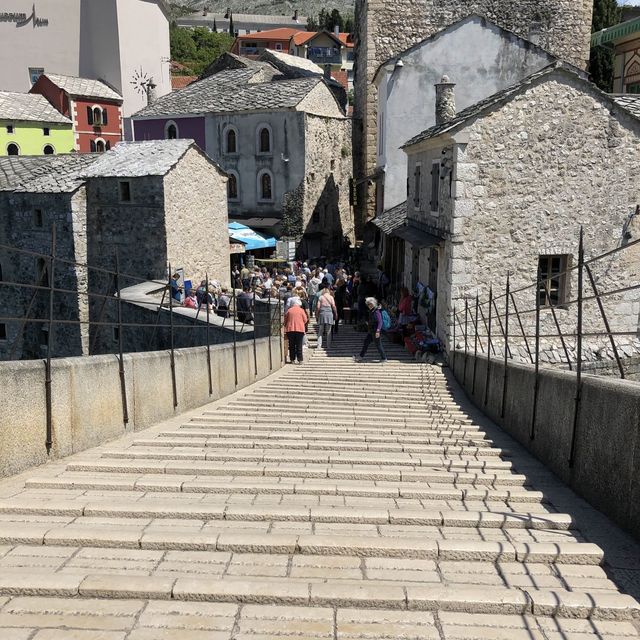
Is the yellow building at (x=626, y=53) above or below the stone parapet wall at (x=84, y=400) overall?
above

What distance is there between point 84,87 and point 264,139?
18.2m

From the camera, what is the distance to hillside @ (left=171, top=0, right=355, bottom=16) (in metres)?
127

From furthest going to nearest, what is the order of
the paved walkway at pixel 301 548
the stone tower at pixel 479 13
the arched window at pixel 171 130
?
the arched window at pixel 171 130
the stone tower at pixel 479 13
the paved walkway at pixel 301 548

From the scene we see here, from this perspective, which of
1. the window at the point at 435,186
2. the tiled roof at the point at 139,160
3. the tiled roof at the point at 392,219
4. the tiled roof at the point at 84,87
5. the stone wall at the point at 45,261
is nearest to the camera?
the window at the point at 435,186

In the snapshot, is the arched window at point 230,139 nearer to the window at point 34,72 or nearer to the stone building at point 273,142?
the stone building at point 273,142

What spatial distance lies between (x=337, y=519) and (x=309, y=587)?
3.07 feet

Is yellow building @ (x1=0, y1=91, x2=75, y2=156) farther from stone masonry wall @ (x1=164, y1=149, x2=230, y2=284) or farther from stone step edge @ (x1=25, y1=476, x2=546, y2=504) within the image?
stone step edge @ (x1=25, y1=476, x2=546, y2=504)

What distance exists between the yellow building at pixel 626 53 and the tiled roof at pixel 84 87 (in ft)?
101

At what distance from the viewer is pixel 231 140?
34281 millimetres

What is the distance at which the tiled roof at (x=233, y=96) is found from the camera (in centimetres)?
3338

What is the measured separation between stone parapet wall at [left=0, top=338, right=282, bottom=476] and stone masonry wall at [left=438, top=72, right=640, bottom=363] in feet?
25.7

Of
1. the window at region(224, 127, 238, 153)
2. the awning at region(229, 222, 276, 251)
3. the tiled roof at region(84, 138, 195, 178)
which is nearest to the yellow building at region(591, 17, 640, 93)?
the awning at region(229, 222, 276, 251)

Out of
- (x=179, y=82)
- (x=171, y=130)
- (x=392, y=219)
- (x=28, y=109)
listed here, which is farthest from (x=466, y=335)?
(x=179, y=82)

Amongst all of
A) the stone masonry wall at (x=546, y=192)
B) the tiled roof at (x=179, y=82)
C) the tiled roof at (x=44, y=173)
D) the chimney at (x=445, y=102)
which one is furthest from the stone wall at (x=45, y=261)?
the tiled roof at (x=179, y=82)
